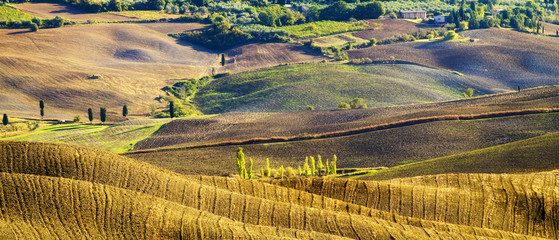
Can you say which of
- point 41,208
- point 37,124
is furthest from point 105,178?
point 37,124

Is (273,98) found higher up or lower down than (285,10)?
lower down

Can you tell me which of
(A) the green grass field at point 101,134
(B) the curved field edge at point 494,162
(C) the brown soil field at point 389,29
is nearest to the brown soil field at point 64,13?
(C) the brown soil field at point 389,29

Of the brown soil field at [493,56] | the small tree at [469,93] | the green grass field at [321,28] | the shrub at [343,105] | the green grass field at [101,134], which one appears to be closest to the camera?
the green grass field at [101,134]

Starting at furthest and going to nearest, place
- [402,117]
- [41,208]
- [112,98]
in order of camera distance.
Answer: [112,98] < [402,117] < [41,208]

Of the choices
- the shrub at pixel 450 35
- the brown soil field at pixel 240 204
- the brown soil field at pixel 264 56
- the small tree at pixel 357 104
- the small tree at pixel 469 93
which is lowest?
the small tree at pixel 469 93

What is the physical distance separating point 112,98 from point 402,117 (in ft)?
195

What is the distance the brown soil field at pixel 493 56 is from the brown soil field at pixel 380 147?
5791cm

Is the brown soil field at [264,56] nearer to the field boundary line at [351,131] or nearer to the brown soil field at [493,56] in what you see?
the brown soil field at [493,56]

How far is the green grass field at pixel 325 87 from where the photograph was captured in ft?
360

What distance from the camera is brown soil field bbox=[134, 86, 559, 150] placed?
249 feet

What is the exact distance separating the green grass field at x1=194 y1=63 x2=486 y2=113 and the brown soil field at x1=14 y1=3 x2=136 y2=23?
52.0m

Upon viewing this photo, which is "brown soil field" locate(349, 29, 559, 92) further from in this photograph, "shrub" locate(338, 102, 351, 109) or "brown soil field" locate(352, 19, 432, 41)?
"shrub" locate(338, 102, 351, 109)

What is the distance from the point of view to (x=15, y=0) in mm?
161750

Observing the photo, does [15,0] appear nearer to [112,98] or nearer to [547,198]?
[112,98]
